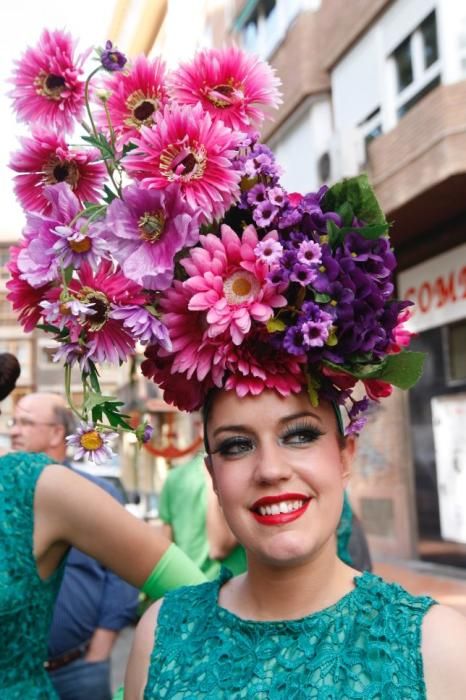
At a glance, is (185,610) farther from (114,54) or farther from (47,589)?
(114,54)

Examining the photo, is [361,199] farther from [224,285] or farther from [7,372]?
[7,372]

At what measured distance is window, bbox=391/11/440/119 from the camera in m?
11.4

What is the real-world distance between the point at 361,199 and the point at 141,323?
1.62 ft

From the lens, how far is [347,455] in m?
1.97

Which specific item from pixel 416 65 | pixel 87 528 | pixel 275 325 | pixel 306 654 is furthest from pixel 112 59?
pixel 416 65

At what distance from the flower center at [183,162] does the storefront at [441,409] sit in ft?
33.6

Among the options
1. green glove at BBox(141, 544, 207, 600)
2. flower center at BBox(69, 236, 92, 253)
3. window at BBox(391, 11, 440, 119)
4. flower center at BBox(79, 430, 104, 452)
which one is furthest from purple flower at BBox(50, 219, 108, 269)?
window at BBox(391, 11, 440, 119)

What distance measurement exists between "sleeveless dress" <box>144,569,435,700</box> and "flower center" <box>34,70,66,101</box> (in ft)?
3.75

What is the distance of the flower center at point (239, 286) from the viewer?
5.96ft

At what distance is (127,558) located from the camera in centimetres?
235

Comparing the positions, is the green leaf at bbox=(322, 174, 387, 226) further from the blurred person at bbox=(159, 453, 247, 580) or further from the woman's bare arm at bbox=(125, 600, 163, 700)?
the blurred person at bbox=(159, 453, 247, 580)

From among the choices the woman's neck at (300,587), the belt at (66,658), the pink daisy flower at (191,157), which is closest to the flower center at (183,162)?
the pink daisy flower at (191,157)

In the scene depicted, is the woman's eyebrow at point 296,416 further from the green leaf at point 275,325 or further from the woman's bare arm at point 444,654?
the woman's bare arm at point 444,654

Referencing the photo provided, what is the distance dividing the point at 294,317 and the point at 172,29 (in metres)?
1.58
